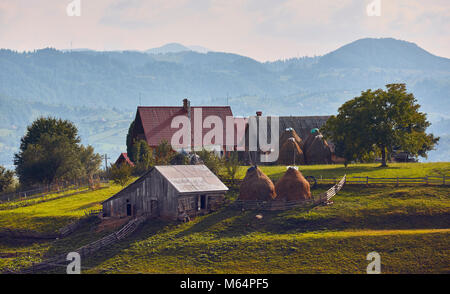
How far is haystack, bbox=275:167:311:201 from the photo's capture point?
189 feet

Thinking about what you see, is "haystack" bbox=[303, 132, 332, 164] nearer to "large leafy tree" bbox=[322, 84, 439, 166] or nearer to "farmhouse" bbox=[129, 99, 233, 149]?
"large leafy tree" bbox=[322, 84, 439, 166]

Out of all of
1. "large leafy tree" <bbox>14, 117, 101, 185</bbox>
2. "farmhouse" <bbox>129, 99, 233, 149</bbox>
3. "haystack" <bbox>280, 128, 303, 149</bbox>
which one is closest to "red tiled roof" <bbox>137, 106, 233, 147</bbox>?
→ "farmhouse" <bbox>129, 99, 233, 149</bbox>

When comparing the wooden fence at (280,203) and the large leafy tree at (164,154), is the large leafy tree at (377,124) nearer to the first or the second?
the wooden fence at (280,203)

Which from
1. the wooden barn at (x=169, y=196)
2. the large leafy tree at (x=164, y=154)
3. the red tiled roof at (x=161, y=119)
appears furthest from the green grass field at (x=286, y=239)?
the red tiled roof at (x=161, y=119)

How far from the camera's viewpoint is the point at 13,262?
51.7 m

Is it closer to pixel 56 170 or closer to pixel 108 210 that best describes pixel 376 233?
pixel 108 210

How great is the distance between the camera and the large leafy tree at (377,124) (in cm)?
7031

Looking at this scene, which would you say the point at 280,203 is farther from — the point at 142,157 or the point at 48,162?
the point at 48,162

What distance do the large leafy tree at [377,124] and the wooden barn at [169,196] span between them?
60.6 feet

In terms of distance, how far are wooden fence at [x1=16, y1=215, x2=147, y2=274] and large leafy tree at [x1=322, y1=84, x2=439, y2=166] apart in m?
27.5

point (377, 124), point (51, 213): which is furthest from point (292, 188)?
point (51, 213)

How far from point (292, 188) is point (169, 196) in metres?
11.7
